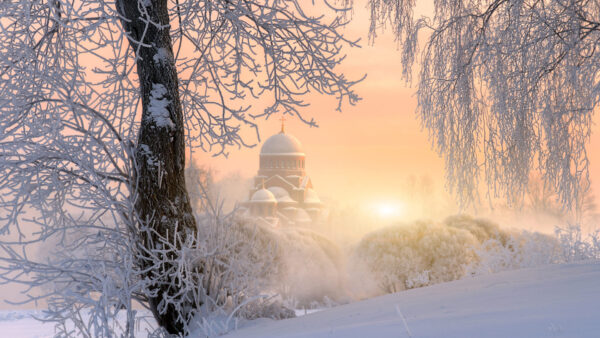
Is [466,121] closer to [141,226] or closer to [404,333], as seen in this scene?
[141,226]

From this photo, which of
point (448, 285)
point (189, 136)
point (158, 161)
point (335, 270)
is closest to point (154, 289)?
point (158, 161)

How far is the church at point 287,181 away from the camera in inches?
1729

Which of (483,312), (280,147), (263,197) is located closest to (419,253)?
(483,312)

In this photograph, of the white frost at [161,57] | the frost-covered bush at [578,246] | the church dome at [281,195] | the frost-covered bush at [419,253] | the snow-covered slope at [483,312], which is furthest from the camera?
the church dome at [281,195]

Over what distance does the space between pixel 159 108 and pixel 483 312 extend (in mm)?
3160

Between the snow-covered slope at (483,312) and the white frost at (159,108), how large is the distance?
193 centimetres

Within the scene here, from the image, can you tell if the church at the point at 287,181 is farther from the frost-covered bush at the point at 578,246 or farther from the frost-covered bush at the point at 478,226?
the frost-covered bush at the point at 578,246

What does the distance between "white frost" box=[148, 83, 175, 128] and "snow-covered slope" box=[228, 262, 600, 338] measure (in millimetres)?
1931

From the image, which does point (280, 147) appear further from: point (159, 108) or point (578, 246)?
point (159, 108)

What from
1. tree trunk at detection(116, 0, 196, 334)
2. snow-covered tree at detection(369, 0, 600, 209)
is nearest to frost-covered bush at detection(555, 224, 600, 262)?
snow-covered tree at detection(369, 0, 600, 209)

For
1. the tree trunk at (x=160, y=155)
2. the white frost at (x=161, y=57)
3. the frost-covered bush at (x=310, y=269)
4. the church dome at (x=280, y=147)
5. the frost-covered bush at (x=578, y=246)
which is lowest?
the frost-covered bush at (x=310, y=269)

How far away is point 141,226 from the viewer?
4.38 m

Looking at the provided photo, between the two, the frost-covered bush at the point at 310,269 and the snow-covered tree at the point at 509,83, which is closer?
the snow-covered tree at the point at 509,83

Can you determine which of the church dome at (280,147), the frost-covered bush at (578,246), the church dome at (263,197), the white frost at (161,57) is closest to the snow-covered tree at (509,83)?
the frost-covered bush at (578,246)
